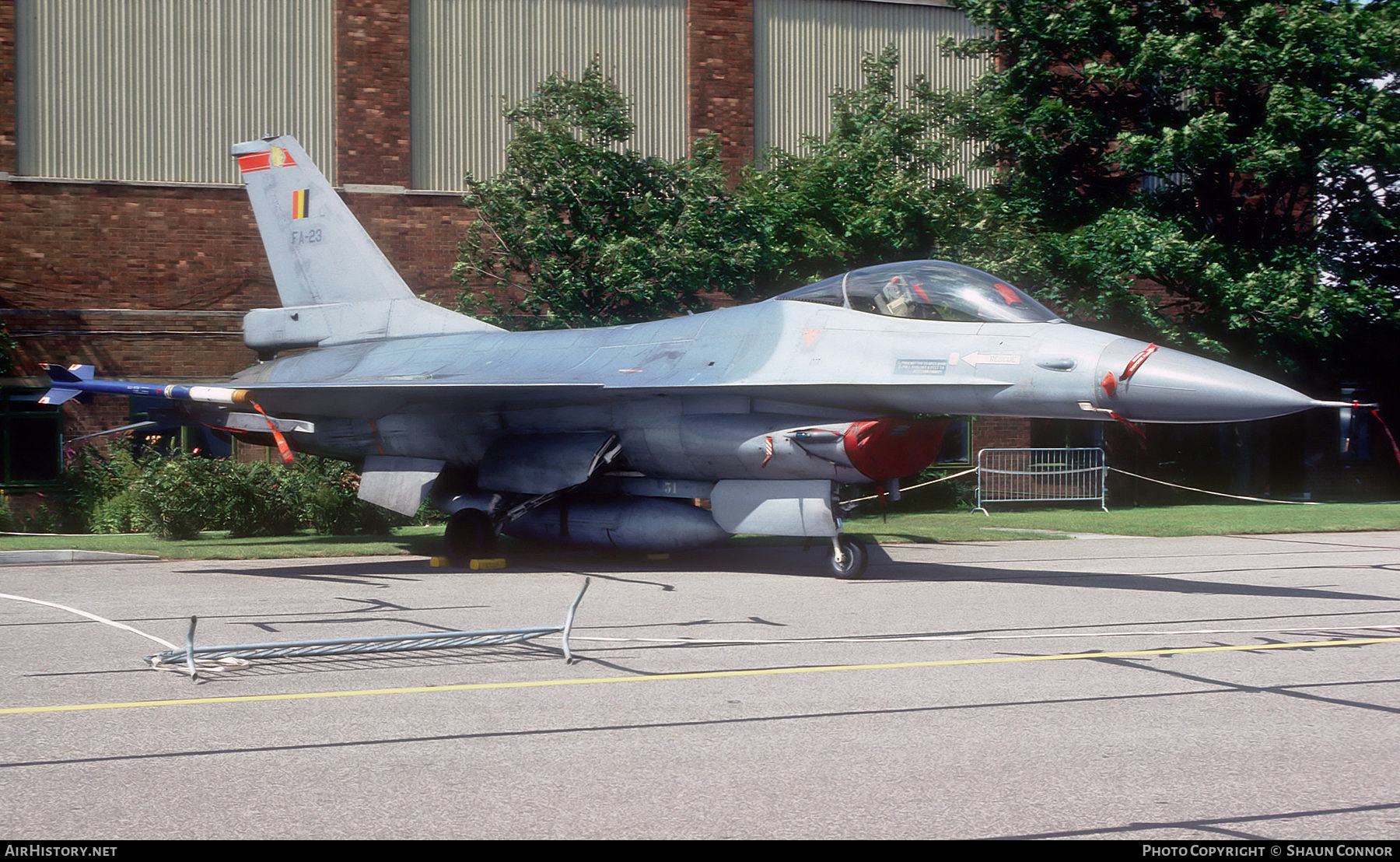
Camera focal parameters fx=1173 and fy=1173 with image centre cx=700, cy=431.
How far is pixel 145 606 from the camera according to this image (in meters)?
9.38

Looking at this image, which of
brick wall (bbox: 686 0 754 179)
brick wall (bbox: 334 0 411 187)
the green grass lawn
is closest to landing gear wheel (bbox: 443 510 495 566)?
the green grass lawn

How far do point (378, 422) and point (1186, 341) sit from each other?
16025mm

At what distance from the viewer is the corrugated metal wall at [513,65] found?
22250mm

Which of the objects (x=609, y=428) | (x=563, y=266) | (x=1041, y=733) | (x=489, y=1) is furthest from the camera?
(x=489, y=1)

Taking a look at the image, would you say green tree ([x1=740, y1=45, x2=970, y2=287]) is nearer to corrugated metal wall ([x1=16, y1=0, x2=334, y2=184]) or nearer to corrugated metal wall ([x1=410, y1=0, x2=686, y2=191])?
corrugated metal wall ([x1=410, y1=0, x2=686, y2=191])

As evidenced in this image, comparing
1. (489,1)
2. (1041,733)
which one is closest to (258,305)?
(489,1)

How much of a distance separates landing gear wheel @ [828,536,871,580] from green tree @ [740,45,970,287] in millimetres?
9396

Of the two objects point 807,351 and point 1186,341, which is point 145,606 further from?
point 1186,341

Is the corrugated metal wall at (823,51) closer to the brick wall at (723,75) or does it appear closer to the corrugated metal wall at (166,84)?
the brick wall at (723,75)

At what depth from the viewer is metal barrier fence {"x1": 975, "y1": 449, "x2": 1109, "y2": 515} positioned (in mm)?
23406

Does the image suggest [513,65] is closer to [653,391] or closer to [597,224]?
[597,224]

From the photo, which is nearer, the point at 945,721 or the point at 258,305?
the point at 945,721

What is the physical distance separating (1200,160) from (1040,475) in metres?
6.69

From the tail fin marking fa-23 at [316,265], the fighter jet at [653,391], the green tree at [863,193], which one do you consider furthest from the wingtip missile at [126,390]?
the green tree at [863,193]
